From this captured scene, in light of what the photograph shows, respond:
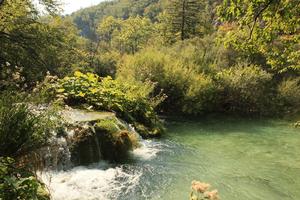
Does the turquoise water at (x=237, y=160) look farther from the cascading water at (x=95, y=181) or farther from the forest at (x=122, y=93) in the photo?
the cascading water at (x=95, y=181)

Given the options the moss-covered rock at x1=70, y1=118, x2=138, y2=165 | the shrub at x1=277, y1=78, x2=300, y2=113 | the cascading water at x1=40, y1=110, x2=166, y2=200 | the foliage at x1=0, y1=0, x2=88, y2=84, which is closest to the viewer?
the cascading water at x1=40, y1=110, x2=166, y2=200

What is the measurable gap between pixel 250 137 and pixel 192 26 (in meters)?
28.7

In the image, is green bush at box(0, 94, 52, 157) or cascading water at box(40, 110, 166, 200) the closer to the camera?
green bush at box(0, 94, 52, 157)

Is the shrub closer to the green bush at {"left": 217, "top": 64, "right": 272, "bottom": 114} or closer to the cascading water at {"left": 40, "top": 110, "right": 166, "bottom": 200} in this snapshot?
the green bush at {"left": 217, "top": 64, "right": 272, "bottom": 114}

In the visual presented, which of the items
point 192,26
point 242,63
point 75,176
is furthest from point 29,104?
point 192,26

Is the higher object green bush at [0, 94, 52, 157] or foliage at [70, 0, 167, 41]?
foliage at [70, 0, 167, 41]

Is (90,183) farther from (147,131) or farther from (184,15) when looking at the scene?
(184,15)

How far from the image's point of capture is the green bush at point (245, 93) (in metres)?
20.5

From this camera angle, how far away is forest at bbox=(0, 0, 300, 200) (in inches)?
210

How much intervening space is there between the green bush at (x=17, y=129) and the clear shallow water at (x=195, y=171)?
1.71 metres

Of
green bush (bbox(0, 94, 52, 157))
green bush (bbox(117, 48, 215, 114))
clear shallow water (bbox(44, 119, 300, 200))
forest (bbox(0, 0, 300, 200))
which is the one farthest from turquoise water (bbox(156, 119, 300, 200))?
green bush (bbox(0, 94, 52, 157))

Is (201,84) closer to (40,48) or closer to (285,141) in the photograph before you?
(285,141)

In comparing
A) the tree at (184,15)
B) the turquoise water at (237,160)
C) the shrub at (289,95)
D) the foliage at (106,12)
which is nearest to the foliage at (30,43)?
the turquoise water at (237,160)

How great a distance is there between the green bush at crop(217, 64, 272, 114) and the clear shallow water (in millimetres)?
6112
